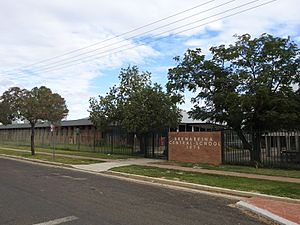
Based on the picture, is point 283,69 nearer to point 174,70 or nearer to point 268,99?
point 268,99

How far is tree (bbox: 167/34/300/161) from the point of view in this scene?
53.9ft

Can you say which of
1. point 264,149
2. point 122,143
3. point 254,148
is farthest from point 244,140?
point 122,143

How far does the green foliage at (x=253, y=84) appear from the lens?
1644cm

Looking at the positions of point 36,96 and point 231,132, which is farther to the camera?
point 36,96

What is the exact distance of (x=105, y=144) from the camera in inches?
1114

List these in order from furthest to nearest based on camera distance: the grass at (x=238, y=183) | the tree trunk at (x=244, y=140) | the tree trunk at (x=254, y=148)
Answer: the tree trunk at (x=244, y=140), the tree trunk at (x=254, y=148), the grass at (x=238, y=183)

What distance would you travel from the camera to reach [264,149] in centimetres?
1864

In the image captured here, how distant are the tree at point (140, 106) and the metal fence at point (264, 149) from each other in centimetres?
486

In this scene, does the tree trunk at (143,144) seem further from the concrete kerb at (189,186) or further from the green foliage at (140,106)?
the concrete kerb at (189,186)

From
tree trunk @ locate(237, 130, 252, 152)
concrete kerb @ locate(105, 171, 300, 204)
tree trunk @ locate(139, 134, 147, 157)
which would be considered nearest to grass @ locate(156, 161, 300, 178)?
tree trunk @ locate(237, 130, 252, 152)

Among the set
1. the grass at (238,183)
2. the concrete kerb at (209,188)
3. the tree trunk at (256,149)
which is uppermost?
the tree trunk at (256,149)

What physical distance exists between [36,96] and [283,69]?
1750cm

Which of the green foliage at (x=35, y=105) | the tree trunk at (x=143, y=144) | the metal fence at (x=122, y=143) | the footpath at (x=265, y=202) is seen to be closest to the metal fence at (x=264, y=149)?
the footpath at (x=265, y=202)

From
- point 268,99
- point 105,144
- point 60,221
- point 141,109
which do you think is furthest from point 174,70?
point 60,221
